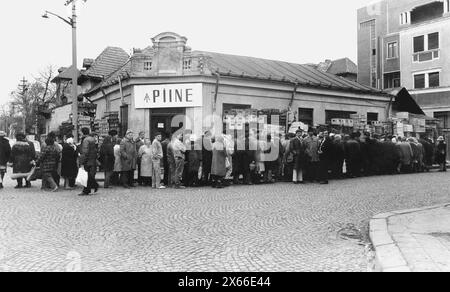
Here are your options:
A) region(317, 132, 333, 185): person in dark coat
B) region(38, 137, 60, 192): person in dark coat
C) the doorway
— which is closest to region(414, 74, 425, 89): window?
region(317, 132, 333, 185): person in dark coat

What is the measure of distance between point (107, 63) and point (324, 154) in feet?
73.0

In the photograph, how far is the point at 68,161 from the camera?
13.8 m

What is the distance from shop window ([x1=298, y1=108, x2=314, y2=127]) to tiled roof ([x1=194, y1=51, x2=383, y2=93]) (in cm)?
139

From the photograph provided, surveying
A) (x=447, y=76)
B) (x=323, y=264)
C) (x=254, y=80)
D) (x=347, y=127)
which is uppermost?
(x=447, y=76)

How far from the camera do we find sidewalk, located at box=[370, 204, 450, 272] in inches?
192

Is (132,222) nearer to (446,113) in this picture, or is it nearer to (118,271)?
(118,271)

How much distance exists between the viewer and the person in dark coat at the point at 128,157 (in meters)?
13.9

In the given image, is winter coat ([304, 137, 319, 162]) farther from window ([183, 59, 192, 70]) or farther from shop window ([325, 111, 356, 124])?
shop window ([325, 111, 356, 124])

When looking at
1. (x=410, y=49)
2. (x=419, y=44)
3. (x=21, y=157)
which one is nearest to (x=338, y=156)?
(x=21, y=157)

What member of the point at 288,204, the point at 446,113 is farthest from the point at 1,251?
the point at 446,113

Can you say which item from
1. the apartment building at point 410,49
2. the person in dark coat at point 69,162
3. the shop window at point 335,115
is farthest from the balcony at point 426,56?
the person in dark coat at point 69,162

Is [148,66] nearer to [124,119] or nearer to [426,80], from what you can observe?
[124,119]

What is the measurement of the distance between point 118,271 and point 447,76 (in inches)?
1471

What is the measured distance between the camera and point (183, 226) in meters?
7.73
